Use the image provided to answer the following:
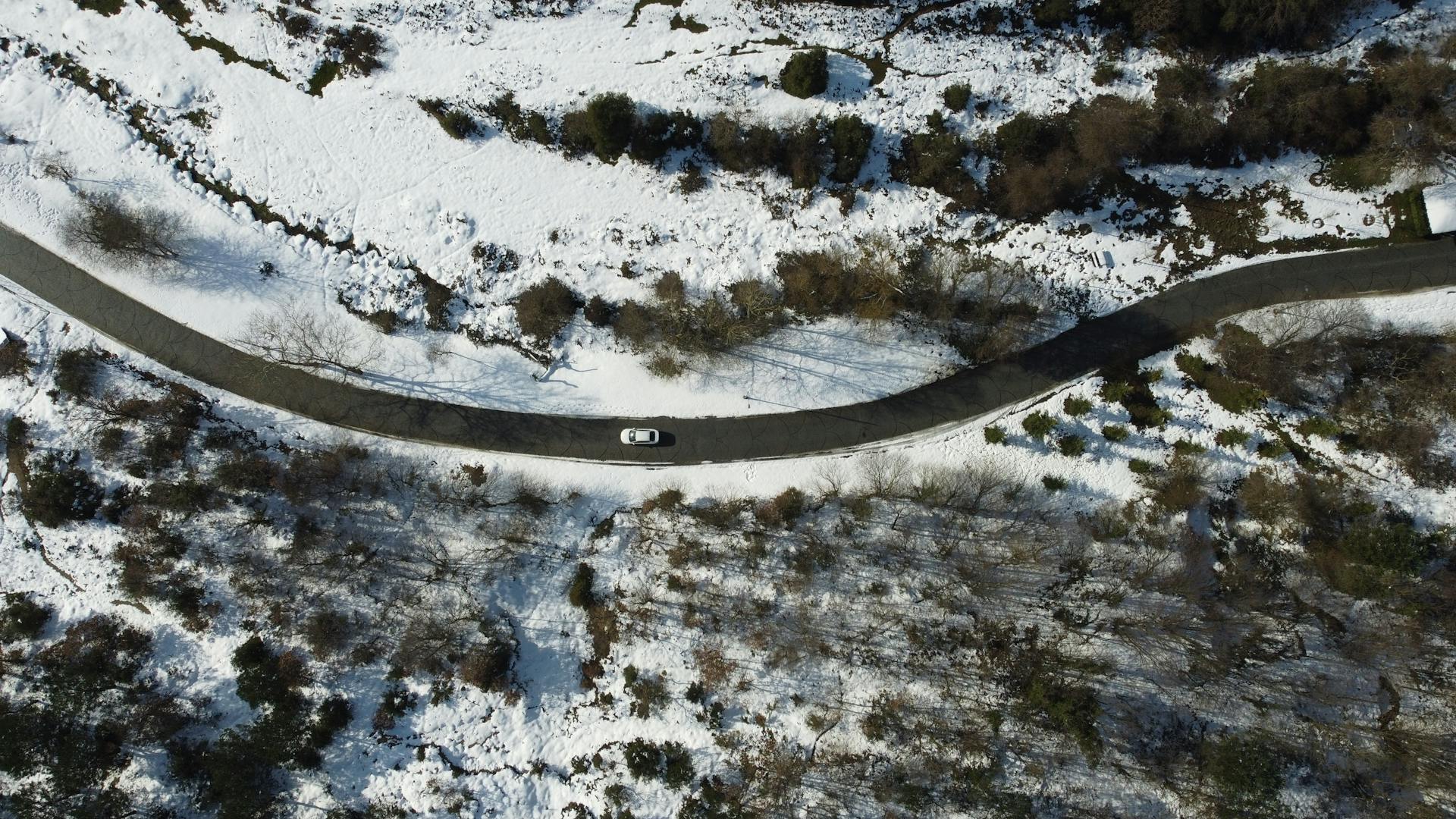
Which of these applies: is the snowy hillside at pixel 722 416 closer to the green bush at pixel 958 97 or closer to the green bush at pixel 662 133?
the green bush at pixel 662 133

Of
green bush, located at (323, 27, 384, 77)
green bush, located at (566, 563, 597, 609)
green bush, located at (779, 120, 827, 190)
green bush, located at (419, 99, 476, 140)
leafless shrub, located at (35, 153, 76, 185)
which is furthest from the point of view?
leafless shrub, located at (35, 153, 76, 185)

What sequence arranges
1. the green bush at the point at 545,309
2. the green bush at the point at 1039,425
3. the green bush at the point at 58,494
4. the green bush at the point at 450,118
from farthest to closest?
the green bush at the point at 450,118 → the green bush at the point at 545,309 → the green bush at the point at 1039,425 → the green bush at the point at 58,494

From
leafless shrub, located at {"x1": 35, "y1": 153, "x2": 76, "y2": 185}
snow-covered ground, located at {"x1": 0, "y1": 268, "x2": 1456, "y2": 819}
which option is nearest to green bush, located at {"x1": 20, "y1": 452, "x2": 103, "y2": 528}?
snow-covered ground, located at {"x1": 0, "y1": 268, "x2": 1456, "y2": 819}

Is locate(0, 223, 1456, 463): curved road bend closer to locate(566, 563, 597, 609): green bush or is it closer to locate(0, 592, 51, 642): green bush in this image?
locate(566, 563, 597, 609): green bush

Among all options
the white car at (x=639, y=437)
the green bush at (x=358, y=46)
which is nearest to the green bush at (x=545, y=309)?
→ the white car at (x=639, y=437)

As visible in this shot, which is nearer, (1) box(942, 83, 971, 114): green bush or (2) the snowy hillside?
(2) the snowy hillside

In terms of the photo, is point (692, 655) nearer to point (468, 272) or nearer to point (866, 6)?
point (468, 272)
